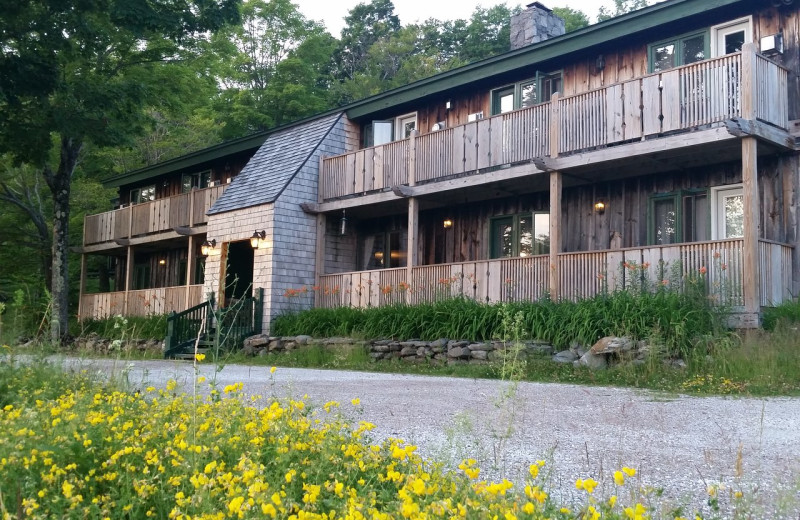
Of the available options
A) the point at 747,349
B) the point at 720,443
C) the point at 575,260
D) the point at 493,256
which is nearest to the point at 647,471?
the point at 720,443

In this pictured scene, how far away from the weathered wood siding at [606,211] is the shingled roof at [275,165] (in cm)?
367

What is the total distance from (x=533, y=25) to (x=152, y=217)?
46.6 feet

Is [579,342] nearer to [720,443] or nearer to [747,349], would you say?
[747,349]

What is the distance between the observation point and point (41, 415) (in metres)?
4.77

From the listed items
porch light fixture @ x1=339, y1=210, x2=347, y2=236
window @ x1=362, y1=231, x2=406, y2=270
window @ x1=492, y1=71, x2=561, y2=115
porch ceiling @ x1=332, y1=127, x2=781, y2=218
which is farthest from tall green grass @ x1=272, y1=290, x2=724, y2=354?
window @ x1=492, y1=71, x2=561, y2=115

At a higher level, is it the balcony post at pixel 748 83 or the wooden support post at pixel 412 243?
the balcony post at pixel 748 83

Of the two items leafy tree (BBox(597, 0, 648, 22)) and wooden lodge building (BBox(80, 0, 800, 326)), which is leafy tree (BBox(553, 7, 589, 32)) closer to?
leafy tree (BBox(597, 0, 648, 22))

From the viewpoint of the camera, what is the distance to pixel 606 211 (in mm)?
16891

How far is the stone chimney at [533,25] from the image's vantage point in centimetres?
2070

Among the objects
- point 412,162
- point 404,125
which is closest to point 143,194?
point 404,125

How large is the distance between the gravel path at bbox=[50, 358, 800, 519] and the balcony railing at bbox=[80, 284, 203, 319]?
1222cm

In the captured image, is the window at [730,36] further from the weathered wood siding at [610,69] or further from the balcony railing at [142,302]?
the balcony railing at [142,302]

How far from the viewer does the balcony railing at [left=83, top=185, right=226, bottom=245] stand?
24.6 meters

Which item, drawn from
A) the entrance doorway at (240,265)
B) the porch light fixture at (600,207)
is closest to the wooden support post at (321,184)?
the entrance doorway at (240,265)
